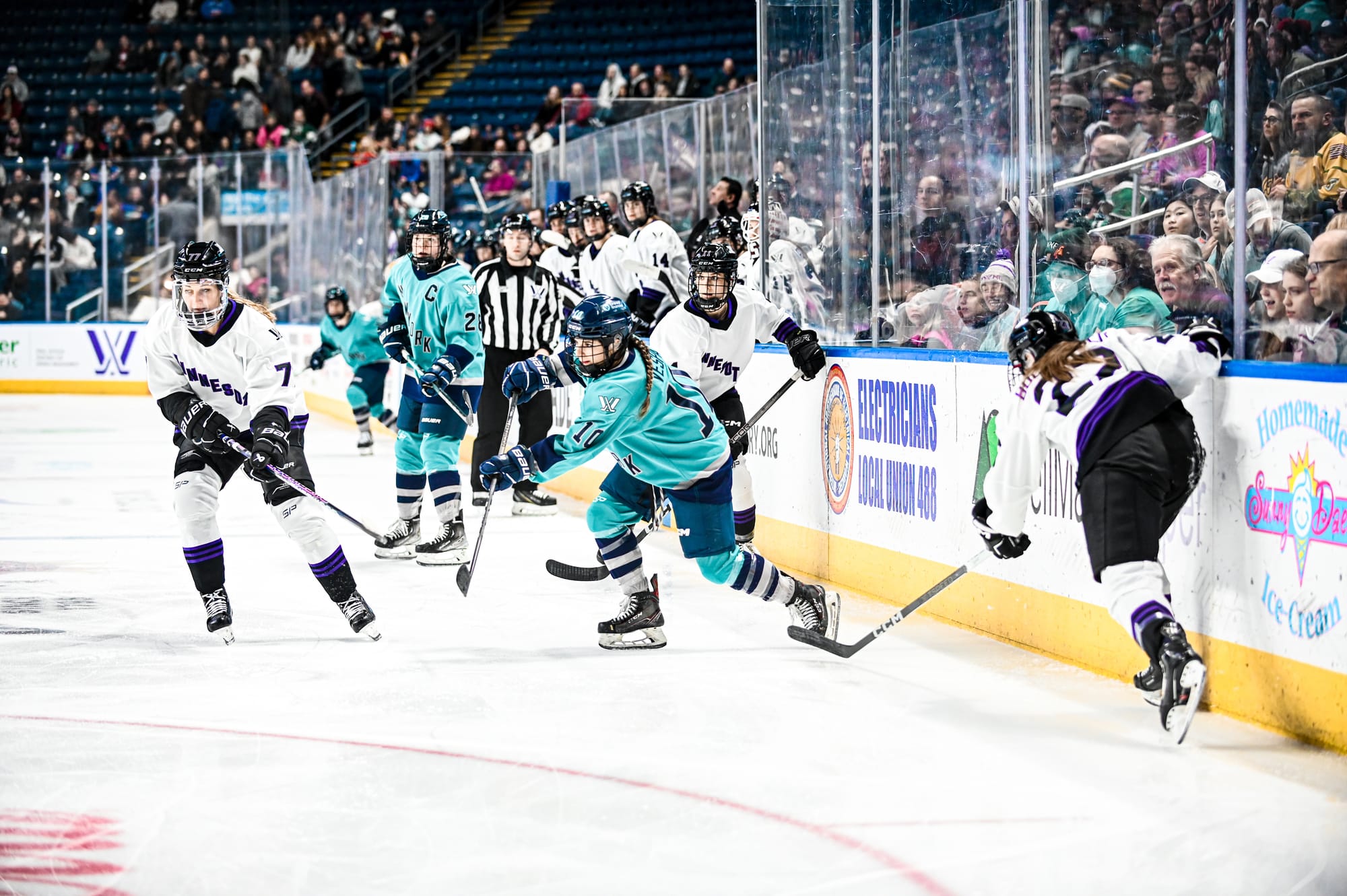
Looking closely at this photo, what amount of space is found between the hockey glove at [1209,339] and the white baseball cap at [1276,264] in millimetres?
313

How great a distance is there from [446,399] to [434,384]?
0.27ft

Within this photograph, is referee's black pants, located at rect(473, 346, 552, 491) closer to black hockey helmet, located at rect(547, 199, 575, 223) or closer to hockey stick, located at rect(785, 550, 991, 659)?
black hockey helmet, located at rect(547, 199, 575, 223)

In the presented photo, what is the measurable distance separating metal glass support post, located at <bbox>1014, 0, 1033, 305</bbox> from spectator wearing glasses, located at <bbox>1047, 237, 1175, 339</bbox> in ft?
0.75

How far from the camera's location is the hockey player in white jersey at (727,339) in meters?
5.79

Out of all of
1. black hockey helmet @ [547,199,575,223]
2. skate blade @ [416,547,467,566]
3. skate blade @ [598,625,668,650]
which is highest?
black hockey helmet @ [547,199,575,223]

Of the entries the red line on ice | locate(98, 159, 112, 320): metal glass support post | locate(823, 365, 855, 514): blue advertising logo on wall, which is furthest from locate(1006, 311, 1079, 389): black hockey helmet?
locate(98, 159, 112, 320): metal glass support post

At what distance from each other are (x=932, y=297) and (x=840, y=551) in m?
1.02

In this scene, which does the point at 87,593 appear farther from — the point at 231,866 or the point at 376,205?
the point at 376,205

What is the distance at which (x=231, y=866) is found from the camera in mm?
2713

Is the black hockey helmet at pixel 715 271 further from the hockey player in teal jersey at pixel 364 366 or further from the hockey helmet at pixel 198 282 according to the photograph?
the hockey player in teal jersey at pixel 364 366

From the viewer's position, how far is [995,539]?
395 centimetres

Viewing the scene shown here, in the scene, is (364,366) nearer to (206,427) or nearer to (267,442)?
(206,427)

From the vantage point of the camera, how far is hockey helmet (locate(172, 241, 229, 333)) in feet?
15.0

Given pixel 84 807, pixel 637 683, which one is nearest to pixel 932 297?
pixel 637 683
